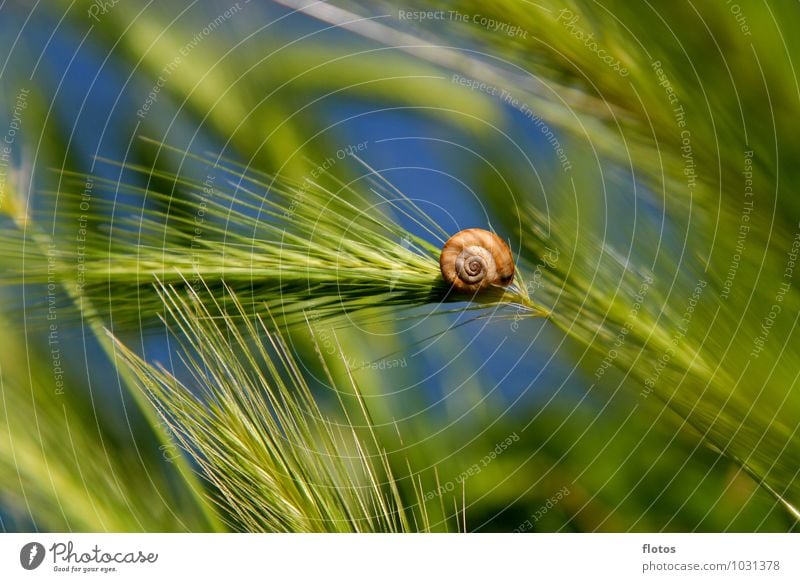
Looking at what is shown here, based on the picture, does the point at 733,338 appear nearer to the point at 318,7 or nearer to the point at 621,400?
the point at 621,400

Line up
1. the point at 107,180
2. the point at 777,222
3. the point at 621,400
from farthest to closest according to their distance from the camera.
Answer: the point at 621,400, the point at 107,180, the point at 777,222

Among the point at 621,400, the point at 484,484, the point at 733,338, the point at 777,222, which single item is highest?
the point at 777,222

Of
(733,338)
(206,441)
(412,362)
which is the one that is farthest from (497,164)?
(206,441)
